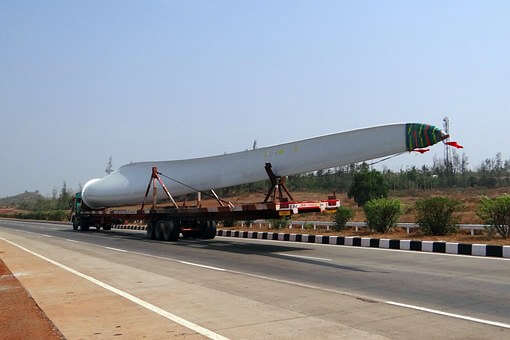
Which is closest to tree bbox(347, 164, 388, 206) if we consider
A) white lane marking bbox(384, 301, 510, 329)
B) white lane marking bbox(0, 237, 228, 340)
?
white lane marking bbox(0, 237, 228, 340)

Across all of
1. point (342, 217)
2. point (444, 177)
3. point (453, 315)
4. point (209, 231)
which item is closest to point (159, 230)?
point (209, 231)

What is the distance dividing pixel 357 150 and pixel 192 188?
9.13 metres

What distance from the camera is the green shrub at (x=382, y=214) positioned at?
20031 mm

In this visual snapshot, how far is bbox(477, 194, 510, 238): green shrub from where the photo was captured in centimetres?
1575

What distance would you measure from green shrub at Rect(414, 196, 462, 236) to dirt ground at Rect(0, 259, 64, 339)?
45.3 ft

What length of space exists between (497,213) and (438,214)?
2.35 m

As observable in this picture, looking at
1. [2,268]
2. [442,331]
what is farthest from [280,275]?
[2,268]

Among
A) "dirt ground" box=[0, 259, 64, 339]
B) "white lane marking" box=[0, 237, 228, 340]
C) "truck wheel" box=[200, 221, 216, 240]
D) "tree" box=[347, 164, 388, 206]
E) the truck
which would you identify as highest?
"tree" box=[347, 164, 388, 206]

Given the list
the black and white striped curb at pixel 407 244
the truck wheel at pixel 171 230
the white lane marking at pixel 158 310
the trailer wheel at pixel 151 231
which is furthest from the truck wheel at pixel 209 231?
the white lane marking at pixel 158 310

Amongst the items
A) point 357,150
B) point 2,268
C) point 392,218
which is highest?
point 357,150

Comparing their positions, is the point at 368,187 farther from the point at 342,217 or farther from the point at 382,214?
the point at 382,214

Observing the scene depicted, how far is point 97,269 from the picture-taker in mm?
11742

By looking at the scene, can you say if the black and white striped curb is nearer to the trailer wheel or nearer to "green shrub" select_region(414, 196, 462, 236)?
"green shrub" select_region(414, 196, 462, 236)

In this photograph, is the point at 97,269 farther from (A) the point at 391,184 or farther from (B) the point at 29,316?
(A) the point at 391,184
